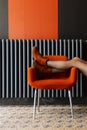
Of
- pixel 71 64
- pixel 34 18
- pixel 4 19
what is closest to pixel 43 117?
pixel 71 64

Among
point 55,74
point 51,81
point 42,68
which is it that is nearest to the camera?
point 51,81

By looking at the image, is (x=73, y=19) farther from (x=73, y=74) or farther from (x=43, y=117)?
(x=43, y=117)

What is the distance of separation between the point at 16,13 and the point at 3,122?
1879 millimetres

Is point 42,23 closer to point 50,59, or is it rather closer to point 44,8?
point 44,8

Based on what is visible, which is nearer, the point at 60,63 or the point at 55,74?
the point at 60,63

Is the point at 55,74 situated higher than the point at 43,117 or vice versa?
the point at 55,74

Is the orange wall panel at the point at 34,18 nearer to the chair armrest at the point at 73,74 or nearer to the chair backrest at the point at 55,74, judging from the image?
the chair backrest at the point at 55,74

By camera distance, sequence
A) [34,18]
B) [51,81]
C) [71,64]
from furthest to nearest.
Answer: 1. [34,18]
2. [71,64]
3. [51,81]

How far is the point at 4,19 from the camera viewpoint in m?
4.74

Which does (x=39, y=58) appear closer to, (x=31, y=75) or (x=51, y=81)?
(x=31, y=75)

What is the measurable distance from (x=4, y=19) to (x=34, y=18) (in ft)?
1.59

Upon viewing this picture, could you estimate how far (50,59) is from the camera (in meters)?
4.26

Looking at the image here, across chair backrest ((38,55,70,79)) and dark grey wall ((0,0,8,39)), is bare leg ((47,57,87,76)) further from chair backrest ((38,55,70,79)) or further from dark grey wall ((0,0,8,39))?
dark grey wall ((0,0,8,39))

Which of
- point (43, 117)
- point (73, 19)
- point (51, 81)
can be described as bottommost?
point (43, 117)
